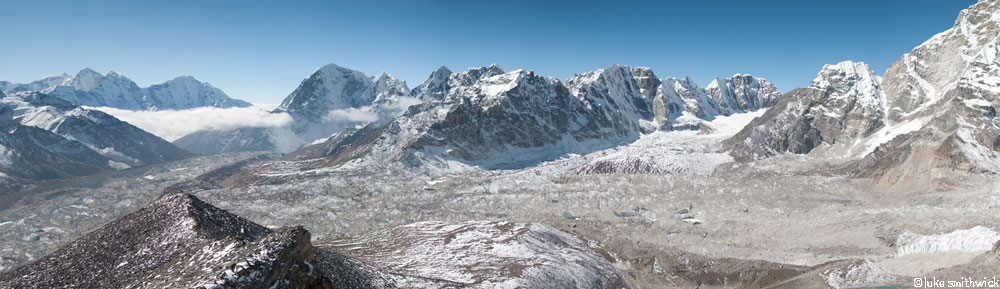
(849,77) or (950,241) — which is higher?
(849,77)

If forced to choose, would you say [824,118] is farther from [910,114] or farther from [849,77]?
[849,77]

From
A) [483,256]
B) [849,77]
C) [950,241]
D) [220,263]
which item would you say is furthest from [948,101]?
[220,263]

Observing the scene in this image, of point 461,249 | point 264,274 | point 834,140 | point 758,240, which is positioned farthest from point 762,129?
point 264,274

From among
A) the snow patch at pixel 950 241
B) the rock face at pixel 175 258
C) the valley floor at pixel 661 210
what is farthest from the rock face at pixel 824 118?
the rock face at pixel 175 258

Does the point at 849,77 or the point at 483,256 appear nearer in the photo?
the point at 483,256

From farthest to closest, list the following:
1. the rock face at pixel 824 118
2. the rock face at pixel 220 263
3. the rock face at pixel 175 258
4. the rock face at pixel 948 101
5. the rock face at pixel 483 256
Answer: the rock face at pixel 824 118
the rock face at pixel 948 101
the rock face at pixel 483 256
the rock face at pixel 220 263
the rock face at pixel 175 258

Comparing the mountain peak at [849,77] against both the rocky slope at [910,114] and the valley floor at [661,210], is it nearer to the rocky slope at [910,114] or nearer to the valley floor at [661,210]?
the rocky slope at [910,114]
